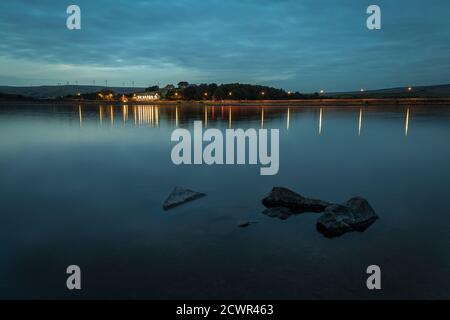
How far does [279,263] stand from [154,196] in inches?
264

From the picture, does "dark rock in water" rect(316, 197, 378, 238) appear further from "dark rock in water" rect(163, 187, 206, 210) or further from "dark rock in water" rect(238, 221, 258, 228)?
"dark rock in water" rect(163, 187, 206, 210)

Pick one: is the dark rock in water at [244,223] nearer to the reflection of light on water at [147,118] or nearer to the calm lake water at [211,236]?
the calm lake water at [211,236]

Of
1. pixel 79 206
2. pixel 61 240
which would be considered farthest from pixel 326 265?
pixel 79 206

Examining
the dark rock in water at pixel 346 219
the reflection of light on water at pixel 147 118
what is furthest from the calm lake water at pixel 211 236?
the reflection of light on water at pixel 147 118

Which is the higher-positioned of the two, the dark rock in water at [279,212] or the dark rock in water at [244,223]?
the dark rock in water at [279,212]

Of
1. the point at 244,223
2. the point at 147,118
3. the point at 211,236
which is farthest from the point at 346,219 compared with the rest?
the point at 147,118

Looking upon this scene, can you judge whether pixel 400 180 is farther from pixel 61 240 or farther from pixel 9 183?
pixel 9 183

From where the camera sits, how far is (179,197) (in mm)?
11602

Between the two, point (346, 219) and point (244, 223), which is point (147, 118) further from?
point (346, 219)

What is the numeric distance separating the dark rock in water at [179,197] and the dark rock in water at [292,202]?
2.66 metres

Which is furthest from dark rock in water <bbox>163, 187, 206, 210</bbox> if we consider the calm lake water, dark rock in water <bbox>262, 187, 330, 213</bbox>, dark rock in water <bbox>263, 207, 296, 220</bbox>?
dark rock in water <bbox>263, 207, 296, 220</bbox>

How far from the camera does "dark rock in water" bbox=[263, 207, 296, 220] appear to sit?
9977 millimetres

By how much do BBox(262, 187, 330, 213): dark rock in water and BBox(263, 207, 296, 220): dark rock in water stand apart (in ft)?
0.97

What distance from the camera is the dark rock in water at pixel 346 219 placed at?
8.70m
